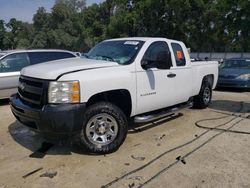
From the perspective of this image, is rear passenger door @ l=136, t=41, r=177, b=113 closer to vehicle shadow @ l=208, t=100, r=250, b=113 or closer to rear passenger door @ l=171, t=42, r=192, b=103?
rear passenger door @ l=171, t=42, r=192, b=103

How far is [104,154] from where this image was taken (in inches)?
187

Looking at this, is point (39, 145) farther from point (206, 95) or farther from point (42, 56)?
point (206, 95)

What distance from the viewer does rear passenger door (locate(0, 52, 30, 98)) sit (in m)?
8.38

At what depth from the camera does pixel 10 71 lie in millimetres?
8547

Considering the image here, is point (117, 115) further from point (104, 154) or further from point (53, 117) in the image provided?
point (53, 117)

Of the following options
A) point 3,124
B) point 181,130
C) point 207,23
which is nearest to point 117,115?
point 181,130

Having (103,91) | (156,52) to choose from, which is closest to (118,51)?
(156,52)

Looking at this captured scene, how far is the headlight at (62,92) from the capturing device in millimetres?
4215

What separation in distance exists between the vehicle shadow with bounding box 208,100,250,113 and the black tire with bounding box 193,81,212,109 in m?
0.41

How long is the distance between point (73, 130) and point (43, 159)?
759 mm

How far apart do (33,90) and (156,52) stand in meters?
2.51

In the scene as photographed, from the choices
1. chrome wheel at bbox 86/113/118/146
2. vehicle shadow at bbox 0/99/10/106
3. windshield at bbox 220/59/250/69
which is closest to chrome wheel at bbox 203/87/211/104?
chrome wheel at bbox 86/113/118/146

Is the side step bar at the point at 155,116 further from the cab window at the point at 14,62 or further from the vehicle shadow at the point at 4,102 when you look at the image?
the vehicle shadow at the point at 4,102

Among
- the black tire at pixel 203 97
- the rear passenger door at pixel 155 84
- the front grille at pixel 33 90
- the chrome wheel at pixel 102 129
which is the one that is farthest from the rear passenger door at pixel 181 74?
the front grille at pixel 33 90
